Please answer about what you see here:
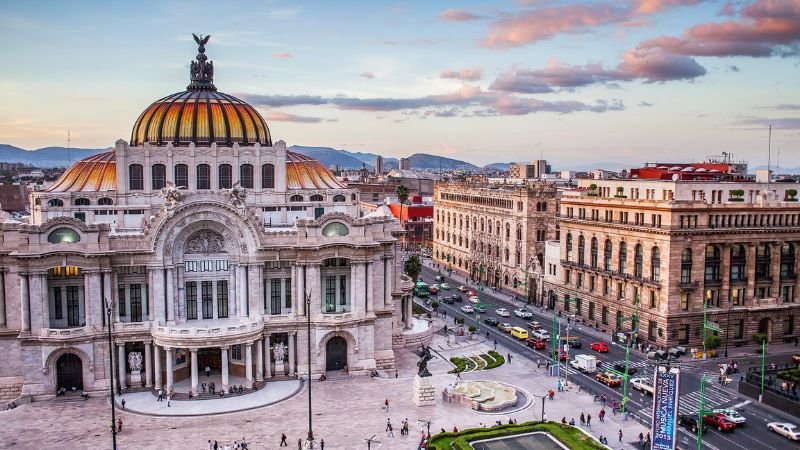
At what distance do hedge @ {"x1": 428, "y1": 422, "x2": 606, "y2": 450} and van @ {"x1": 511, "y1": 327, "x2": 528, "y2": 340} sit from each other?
106ft

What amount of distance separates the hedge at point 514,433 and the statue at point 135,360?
33.9m

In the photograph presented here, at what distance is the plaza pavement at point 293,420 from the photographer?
61781 millimetres

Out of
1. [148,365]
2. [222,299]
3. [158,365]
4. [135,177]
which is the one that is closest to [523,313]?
[222,299]

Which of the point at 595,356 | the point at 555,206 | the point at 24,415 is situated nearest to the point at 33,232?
the point at 24,415

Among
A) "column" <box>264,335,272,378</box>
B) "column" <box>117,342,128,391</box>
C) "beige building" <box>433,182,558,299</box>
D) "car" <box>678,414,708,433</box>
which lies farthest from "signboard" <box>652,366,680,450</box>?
"beige building" <box>433,182,558,299</box>

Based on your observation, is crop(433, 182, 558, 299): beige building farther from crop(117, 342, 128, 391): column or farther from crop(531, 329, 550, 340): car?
crop(117, 342, 128, 391): column

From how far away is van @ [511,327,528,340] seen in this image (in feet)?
317

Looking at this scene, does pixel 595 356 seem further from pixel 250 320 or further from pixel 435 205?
pixel 435 205

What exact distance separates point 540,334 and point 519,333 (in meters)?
2.85

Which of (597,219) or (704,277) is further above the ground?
(597,219)

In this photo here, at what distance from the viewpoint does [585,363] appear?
269 ft

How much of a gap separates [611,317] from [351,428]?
50.1 meters

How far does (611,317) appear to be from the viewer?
100500mm

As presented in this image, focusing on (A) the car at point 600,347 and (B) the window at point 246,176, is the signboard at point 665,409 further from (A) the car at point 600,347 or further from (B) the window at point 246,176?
(B) the window at point 246,176
